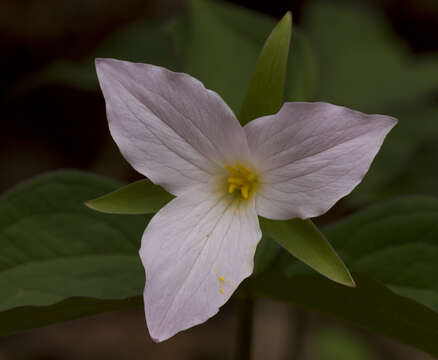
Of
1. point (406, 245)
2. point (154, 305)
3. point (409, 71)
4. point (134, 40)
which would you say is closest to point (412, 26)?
point (409, 71)

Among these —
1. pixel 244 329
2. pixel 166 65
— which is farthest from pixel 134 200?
pixel 166 65

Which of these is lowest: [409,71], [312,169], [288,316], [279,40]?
[288,316]

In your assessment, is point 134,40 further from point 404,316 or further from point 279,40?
point 404,316

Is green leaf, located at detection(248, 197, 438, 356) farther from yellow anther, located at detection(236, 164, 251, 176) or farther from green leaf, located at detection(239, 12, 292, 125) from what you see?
green leaf, located at detection(239, 12, 292, 125)

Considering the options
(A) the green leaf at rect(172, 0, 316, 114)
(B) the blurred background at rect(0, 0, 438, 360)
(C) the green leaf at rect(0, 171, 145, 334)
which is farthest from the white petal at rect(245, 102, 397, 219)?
(B) the blurred background at rect(0, 0, 438, 360)

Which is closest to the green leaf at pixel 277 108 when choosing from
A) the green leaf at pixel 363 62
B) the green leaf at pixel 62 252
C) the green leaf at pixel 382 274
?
the green leaf at pixel 382 274

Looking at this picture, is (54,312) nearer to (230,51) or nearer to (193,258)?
(193,258)
